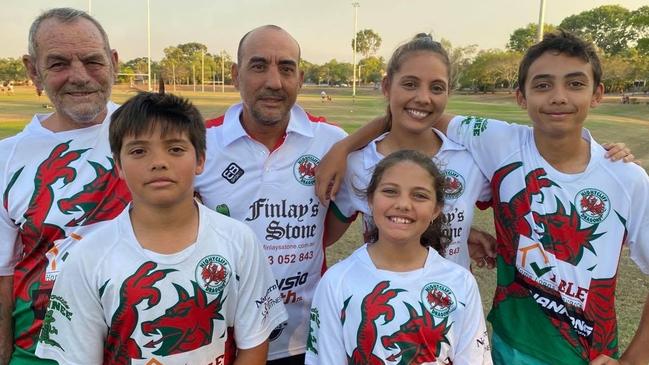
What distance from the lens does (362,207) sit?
322 cm

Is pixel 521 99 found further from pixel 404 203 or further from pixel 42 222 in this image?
pixel 42 222

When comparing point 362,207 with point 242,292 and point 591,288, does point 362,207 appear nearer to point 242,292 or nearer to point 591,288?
point 242,292

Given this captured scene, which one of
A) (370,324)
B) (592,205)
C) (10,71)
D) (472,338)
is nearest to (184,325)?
(370,324)

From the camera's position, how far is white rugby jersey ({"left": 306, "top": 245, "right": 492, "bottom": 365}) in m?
2.44

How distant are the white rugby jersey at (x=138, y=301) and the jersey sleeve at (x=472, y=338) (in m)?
1.12

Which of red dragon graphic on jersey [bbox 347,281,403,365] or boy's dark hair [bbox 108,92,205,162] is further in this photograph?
red dragon graphic on jersey [bbox 347,281,403,365]

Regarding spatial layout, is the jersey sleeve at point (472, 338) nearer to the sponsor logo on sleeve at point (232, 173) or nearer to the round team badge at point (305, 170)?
the round team badge at point (305, 170)

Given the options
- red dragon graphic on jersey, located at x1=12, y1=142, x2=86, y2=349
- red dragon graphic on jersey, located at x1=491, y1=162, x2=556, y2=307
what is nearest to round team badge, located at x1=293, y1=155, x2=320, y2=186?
red dragon graphic on jersey, located at x1=491, y1=162, x2=556, y2=307

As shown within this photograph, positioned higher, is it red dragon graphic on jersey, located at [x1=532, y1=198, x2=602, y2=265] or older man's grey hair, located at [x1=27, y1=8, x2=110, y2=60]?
older man's grey hair, located at [x1=27, y1=8, x2=110, y2=60]

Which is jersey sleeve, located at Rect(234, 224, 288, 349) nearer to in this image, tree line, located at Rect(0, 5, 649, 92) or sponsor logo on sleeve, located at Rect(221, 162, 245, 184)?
sponsor logo on sleeve, located at Rect(221, 162, 245, 184)

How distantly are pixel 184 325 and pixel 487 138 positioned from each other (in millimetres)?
2082

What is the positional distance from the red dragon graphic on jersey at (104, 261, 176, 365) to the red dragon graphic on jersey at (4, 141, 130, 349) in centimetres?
63

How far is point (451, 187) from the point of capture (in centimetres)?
308

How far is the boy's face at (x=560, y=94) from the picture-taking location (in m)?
2.85
